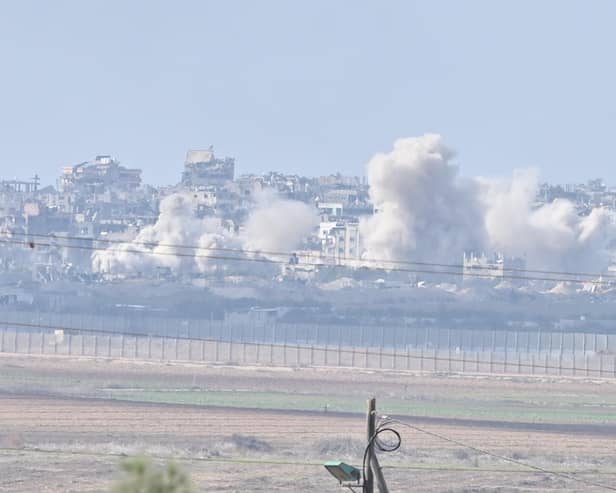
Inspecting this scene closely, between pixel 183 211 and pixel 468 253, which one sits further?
pixel 183 211

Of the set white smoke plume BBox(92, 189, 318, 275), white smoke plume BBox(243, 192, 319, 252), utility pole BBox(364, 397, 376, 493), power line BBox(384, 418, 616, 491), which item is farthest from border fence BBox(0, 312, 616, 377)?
utility pole BBox(364, 397, 376, 493)

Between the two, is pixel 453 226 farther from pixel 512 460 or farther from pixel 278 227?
pixel 512 460

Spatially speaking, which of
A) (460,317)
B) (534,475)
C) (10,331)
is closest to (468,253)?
(460,317)

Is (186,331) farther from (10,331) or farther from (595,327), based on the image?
(595,327)

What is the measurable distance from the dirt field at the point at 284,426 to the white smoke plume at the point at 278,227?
86.9 m

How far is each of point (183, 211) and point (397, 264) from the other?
32.8 meters

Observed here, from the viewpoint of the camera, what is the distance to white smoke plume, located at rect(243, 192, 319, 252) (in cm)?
17888

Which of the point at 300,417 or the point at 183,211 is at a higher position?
the point at 183,211

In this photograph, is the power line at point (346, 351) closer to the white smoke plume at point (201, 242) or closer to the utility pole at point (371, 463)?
the white smoke plume at point (201, 242)

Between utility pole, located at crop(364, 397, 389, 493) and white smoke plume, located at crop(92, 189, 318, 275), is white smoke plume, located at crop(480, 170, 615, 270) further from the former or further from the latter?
utility pole, located at crop(364, 397, 389, 493)

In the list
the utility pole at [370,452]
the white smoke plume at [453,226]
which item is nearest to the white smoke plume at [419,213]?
the white smoke plume at [453,226]

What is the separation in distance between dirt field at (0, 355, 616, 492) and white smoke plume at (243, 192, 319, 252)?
86.9 m

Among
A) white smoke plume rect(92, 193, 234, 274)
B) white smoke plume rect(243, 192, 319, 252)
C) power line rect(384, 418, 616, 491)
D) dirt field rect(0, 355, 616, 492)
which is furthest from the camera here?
white smoke plume rect(243, 192, 319, 252)

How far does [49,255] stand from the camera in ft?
595
